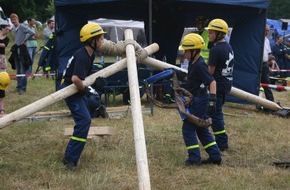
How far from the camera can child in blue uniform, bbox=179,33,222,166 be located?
5.52 meters

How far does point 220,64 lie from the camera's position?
626cm

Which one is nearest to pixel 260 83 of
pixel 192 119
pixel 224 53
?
pixel 224 53

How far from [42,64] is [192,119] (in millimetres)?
8941

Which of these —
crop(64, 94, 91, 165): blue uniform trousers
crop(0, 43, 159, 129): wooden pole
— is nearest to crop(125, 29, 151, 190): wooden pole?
crop(0, 43, 159, 129): wooden pole

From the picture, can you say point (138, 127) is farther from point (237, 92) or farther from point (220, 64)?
point (237, 92)

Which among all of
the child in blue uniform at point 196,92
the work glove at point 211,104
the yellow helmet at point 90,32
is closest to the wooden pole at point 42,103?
the yellow helmet at point 90,32

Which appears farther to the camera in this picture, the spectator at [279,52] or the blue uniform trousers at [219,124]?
the spectator at [279,52]

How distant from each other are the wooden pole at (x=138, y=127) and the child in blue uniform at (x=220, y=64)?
3.59ft

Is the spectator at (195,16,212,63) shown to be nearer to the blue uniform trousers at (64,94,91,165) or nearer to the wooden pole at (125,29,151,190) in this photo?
the wooden pole at (125,29,151,190)

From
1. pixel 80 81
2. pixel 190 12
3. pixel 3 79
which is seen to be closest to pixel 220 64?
pixel 80 81

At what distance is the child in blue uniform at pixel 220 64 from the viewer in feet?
20.2

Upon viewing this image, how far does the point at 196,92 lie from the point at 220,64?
2.68 ft

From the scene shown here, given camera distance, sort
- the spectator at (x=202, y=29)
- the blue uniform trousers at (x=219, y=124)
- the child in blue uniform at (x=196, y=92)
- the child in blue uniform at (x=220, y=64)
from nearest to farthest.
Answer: the child in blue uniform at (x=196, y=92) → the child in blue uniform at (x=220, y=64) → the blue uniform trousers at (x=219, y=124) → the spectator at (x=202, y=29)

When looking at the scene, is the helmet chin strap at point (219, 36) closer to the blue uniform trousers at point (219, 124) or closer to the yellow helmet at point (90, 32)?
the blue uniform trousers at point (219, 124)
